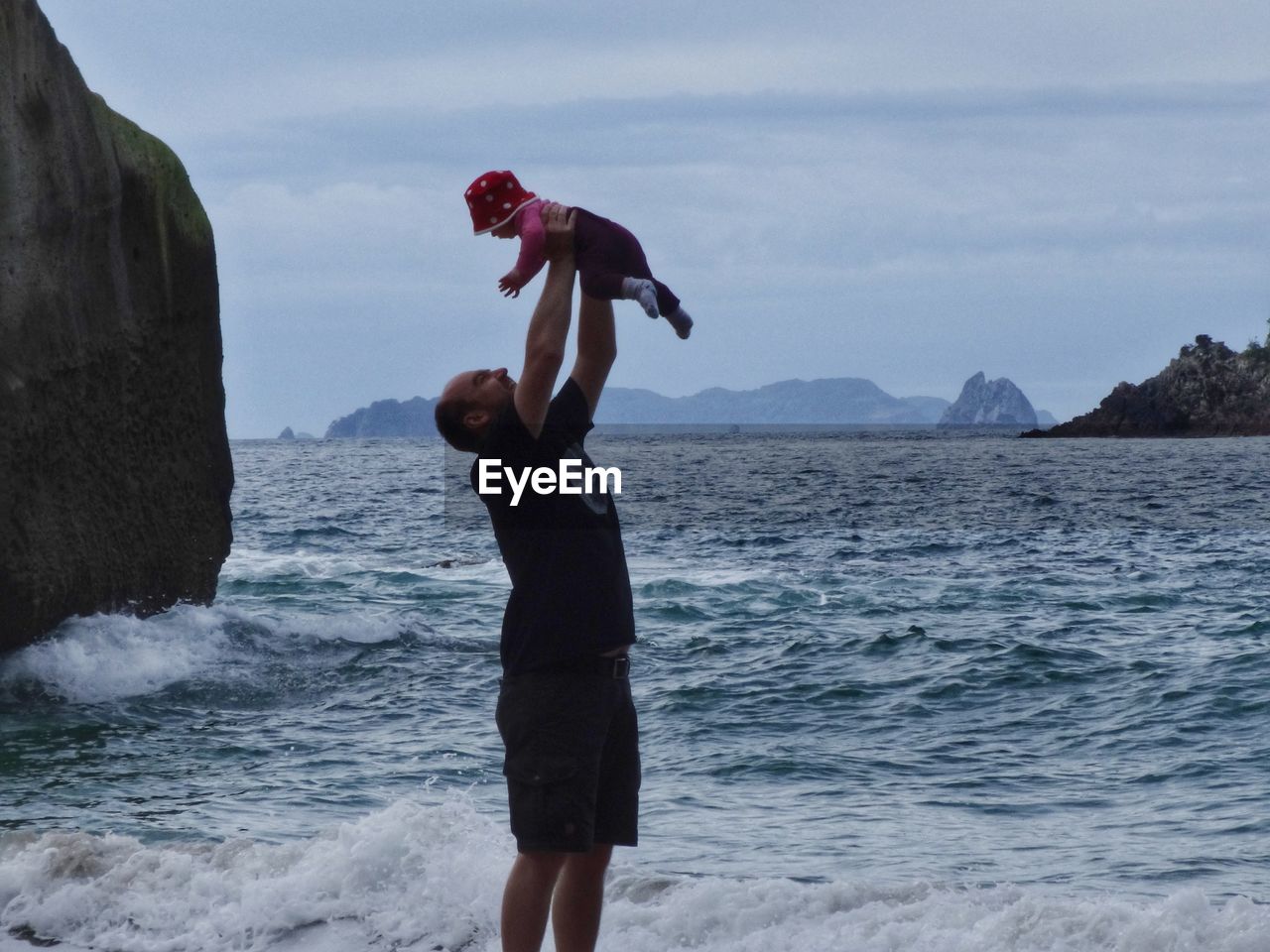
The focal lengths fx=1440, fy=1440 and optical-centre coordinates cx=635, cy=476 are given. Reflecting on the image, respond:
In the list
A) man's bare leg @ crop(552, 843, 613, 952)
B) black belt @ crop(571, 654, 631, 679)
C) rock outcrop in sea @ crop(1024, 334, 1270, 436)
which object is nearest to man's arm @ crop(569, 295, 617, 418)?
black belt @ crop(571, 654, 631, 679)

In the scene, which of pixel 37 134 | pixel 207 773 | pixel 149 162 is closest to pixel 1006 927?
pixel 207 773

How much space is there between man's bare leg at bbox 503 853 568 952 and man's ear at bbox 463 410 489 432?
115 centimetres

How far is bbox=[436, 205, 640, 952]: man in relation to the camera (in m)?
3.76

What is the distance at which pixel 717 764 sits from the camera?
28.4ft

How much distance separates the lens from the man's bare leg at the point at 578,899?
3.96 meters

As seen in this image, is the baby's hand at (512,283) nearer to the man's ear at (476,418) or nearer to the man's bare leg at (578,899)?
the man's ear at (476,418)

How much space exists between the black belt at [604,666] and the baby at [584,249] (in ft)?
2.90

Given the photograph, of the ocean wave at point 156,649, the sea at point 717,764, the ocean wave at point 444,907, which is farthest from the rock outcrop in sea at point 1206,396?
the ocean wave at point 444,907

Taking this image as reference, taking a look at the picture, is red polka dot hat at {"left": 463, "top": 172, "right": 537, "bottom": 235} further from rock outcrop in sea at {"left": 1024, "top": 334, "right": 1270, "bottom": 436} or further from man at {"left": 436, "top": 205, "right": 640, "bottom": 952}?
rock outcrop in sea at {"left": 1024, "top": 334, "right": 1270, "bottom": 436}

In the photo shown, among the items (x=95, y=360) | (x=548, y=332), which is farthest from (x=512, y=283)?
(x=95, y=360)

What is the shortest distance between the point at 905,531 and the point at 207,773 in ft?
71.3

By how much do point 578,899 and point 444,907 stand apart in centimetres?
126

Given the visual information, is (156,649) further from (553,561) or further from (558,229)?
(558,229)

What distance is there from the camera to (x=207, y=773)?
26.8ft
